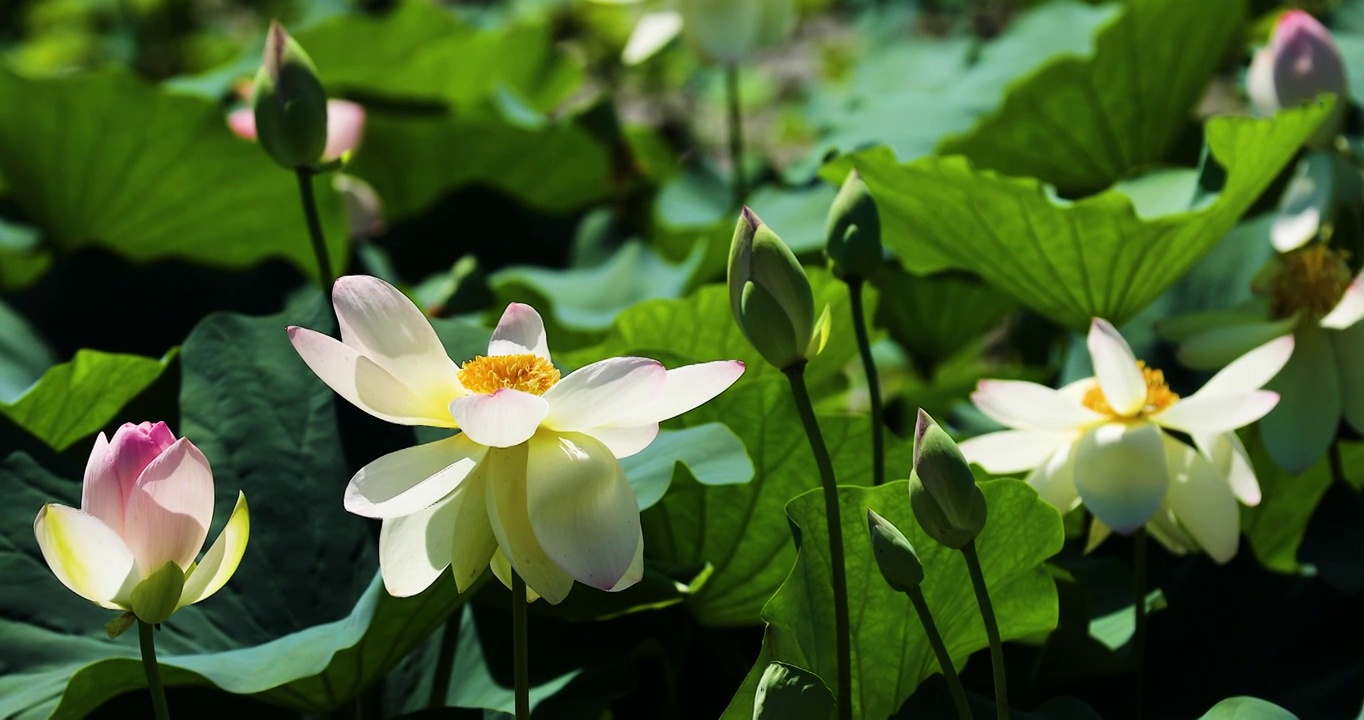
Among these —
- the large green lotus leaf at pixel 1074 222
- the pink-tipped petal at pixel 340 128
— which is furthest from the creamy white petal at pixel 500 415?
the pink-tipped petal at pixel 340 128

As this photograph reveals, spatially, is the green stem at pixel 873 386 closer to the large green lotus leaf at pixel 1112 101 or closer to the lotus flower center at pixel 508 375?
the lotus flower center at pixel 508 375

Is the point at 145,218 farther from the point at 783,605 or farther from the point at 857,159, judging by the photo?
the point at 783,605

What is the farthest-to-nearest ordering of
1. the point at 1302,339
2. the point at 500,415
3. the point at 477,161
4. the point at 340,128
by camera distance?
the point at 477,161 → the point at 340,128 → the point at 1302,339 → the point at 500,415

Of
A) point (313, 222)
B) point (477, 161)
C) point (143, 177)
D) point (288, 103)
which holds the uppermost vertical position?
point (288, 103)

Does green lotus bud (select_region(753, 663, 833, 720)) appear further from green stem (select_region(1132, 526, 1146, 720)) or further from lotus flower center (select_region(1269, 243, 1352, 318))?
lotus flower center (select_region(1269, 243, 1352, 318))

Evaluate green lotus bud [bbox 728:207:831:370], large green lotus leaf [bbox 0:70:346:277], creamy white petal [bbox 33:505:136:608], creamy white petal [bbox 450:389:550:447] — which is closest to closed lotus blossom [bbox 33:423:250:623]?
creamy white petal [bbox 33:505:136:608]

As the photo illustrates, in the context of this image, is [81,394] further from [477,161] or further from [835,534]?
[477,161]

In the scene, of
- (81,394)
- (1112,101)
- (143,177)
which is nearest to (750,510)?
(81,394)
